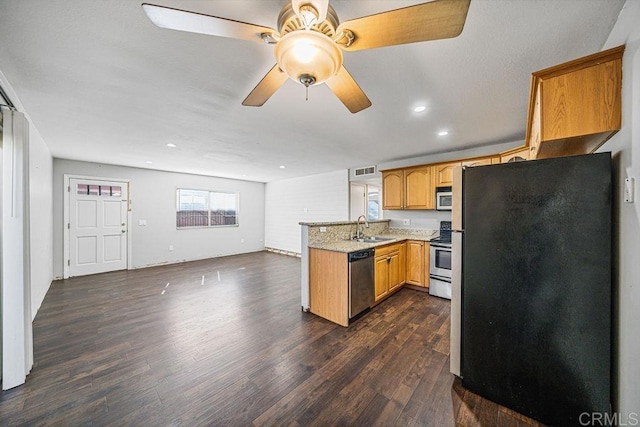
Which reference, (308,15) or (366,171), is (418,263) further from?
(308,15)

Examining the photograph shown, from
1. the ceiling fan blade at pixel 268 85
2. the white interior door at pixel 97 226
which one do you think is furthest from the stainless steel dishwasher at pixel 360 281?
the white interior door at pixel 97 226

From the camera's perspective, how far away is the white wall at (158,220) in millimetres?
4770

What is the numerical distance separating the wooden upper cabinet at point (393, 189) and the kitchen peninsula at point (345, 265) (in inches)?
33.2

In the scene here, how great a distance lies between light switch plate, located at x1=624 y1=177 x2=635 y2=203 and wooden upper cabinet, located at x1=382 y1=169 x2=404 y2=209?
3411 mm

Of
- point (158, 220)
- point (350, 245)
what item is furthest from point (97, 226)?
point (350, 245)

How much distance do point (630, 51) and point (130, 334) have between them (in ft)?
15.0

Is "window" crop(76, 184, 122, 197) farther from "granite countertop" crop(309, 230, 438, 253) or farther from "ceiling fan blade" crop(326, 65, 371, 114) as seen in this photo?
"ceiling fan blade" crop(326, 65, 371, 114)

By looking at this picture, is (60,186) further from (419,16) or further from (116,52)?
(419,16)

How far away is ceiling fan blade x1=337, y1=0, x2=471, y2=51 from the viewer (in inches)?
36.7

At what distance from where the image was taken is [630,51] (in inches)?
45.4

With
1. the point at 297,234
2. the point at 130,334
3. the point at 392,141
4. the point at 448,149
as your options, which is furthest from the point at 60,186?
the point at 448,149

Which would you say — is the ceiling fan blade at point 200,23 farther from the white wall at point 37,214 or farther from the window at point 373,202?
the window at point 373,202

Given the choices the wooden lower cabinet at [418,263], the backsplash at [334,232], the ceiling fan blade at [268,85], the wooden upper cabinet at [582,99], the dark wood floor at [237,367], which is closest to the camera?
the wooden upper cabinet at [582,99]

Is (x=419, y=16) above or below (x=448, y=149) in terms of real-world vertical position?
below
